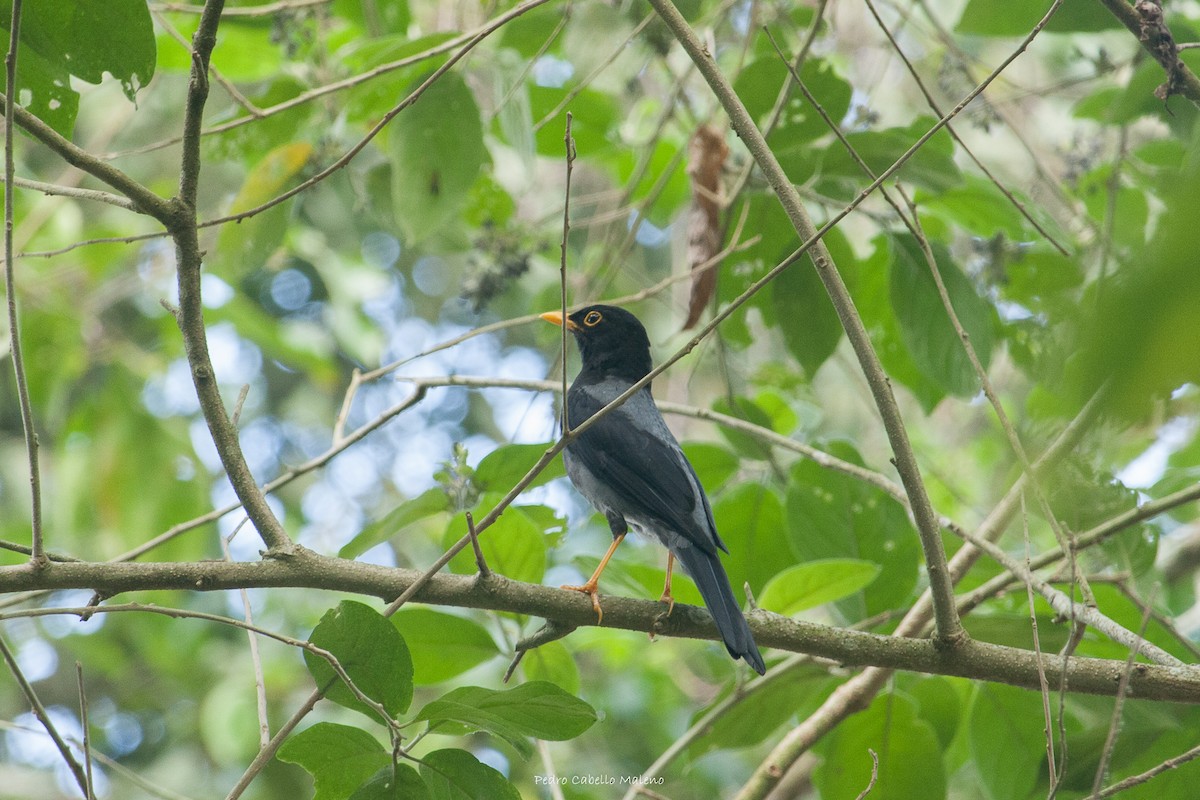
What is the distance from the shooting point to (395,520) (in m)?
3.32

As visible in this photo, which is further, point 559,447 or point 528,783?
point 528,783

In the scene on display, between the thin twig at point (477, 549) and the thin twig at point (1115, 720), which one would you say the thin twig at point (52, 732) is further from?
the thin twig at point (1115, 720)

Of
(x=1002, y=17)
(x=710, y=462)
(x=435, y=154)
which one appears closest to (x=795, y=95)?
(x=1002, y=17)

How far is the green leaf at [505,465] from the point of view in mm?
3500

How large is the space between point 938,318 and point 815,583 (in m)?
1.13

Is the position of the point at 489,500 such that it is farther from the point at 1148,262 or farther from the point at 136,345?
the point at 136,345

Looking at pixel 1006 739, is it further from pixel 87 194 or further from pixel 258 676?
pixel 87 194

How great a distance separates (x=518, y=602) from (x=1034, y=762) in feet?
6.94

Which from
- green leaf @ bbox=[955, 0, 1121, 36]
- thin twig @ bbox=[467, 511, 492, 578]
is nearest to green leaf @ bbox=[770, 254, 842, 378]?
green leaf @ bbox=[955, 0, 1121, 36]

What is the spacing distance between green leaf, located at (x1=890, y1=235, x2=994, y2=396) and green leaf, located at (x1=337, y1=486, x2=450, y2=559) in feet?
5.97

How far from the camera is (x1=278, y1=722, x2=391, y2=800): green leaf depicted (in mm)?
2367

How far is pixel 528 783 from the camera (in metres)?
7.66

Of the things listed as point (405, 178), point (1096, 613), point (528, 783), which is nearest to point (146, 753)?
point (528, 783)

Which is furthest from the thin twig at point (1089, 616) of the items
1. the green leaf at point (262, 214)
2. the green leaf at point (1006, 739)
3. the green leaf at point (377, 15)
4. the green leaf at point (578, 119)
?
the green leaf at point (377, 15)
